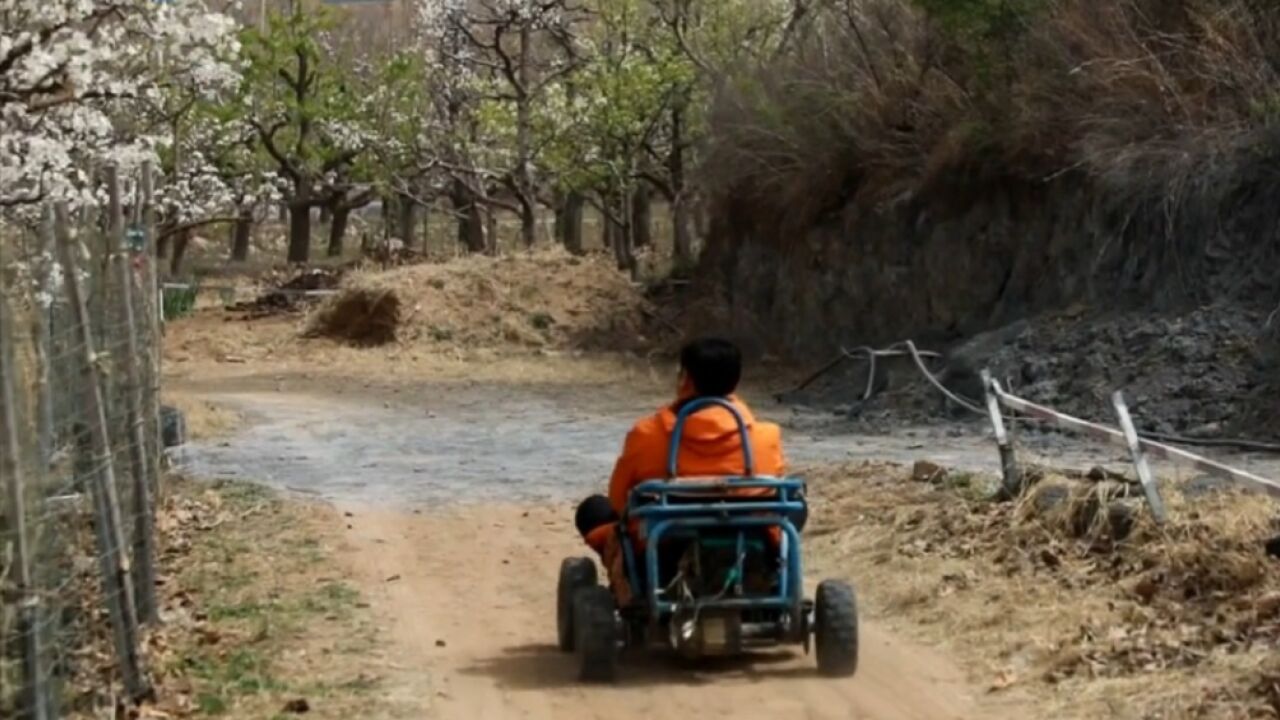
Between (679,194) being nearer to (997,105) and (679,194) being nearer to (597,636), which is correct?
(997,105)

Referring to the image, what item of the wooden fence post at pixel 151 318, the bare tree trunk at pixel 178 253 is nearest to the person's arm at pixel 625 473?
the wooden fence post at pixel 151 318

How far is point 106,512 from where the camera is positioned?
883 cm

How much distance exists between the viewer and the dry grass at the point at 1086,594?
8.80m

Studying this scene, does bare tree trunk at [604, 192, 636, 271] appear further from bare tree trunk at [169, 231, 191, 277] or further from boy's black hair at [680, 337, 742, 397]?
boy's black hair at [680, 337, 742, 397]

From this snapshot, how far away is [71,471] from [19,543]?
1.79 m

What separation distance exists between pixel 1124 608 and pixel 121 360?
5019 millimetres

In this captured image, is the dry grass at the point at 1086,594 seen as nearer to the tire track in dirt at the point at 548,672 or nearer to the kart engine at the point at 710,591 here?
the tire track in dirt at the point at 548,672

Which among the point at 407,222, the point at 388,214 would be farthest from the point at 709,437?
the point at 407,222

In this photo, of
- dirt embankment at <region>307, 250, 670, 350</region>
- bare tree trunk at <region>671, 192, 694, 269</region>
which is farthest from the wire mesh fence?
bare tree trunk at <region>671, 192, 694, 269</region>

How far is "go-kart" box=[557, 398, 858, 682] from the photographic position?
8992 mm

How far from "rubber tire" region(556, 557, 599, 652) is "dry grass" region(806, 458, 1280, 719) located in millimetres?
1833

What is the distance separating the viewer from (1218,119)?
21203mm

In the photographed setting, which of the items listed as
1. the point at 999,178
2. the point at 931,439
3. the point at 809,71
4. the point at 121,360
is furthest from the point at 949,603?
the point at 809,71

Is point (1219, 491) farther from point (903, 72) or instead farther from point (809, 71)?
point (809, 71)
